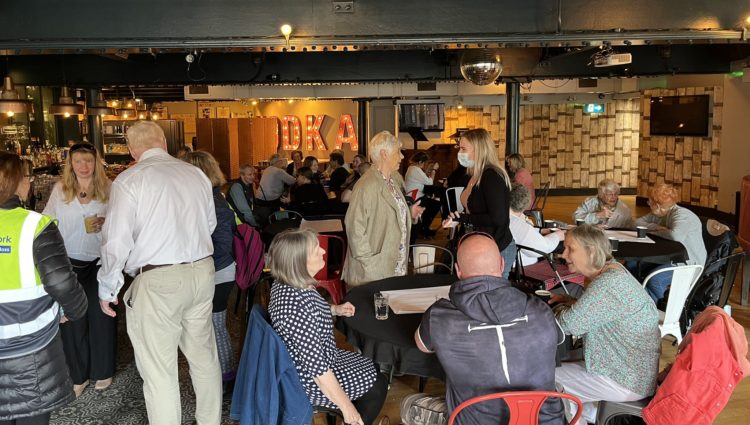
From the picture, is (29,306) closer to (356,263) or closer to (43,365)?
(43,365)

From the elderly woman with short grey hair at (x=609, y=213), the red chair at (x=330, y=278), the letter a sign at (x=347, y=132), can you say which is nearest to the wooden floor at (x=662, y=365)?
the red chair at (x=330, y=278)

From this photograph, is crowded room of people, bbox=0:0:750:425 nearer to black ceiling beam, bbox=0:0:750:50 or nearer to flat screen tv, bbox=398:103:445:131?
black ceiling beam, bbox=0:0:750:50

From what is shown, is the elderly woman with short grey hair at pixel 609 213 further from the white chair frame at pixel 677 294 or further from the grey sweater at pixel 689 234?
the white chair frame at pixel 677 294

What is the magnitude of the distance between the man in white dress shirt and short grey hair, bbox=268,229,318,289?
0.63m

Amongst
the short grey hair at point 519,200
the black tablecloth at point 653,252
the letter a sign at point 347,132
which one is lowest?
the black tablecloth at point 653,252

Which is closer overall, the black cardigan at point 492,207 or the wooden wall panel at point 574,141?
the black cardigan at point 492,207

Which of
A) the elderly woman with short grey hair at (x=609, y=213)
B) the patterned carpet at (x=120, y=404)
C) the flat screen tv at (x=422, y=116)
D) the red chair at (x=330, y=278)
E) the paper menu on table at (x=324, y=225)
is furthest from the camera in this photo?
the flat screen tv at (x=422, y=116)

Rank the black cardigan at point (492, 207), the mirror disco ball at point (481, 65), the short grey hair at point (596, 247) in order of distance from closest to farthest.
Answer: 1. the short grey hair at point (596, 247)
2. the black cardigan at point (492, 207)
3. the mirror disco ball at point (481, 65)

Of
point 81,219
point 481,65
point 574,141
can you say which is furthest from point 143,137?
point 574,141

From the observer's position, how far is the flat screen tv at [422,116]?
16672 mm

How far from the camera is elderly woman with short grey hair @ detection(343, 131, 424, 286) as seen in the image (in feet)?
13.8

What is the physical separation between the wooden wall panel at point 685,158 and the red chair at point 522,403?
434 inches

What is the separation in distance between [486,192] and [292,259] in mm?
1996

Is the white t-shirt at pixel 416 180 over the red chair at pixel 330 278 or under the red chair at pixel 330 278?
over
